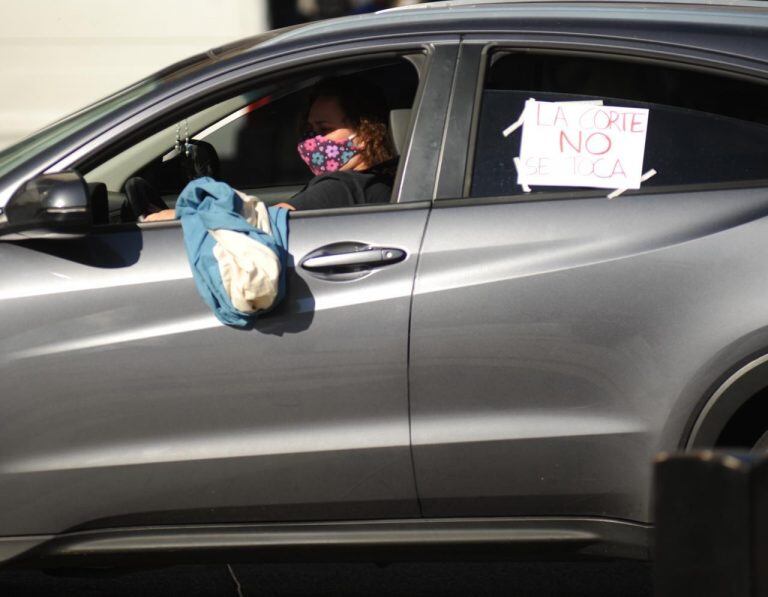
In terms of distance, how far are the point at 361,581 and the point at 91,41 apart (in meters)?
5.60

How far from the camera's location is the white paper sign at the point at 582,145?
3033 mm

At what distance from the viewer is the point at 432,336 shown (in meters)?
2.92

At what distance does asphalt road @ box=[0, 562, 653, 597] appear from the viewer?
379 cm

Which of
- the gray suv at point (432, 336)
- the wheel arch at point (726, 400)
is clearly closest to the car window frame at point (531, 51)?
the gray suv at point (432, 336)

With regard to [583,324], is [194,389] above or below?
below

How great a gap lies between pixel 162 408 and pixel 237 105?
132 cm

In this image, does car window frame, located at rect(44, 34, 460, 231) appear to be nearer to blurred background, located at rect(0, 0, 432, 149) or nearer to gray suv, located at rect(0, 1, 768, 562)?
gray suv, located at rect(0, 1, 768, 562)

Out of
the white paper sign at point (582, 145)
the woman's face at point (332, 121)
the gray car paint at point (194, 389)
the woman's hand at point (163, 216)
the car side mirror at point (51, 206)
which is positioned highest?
the woman's face at point (332, 121)

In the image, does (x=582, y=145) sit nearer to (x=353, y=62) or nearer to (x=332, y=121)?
(x=353, y=62)

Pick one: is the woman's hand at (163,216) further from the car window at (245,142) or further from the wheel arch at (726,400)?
the wheel arch at (726,400)

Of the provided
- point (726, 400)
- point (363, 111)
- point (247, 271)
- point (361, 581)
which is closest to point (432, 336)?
point (247, 271)

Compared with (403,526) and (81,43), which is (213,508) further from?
(81,43)

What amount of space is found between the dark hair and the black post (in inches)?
83.7

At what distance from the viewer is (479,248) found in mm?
2945
